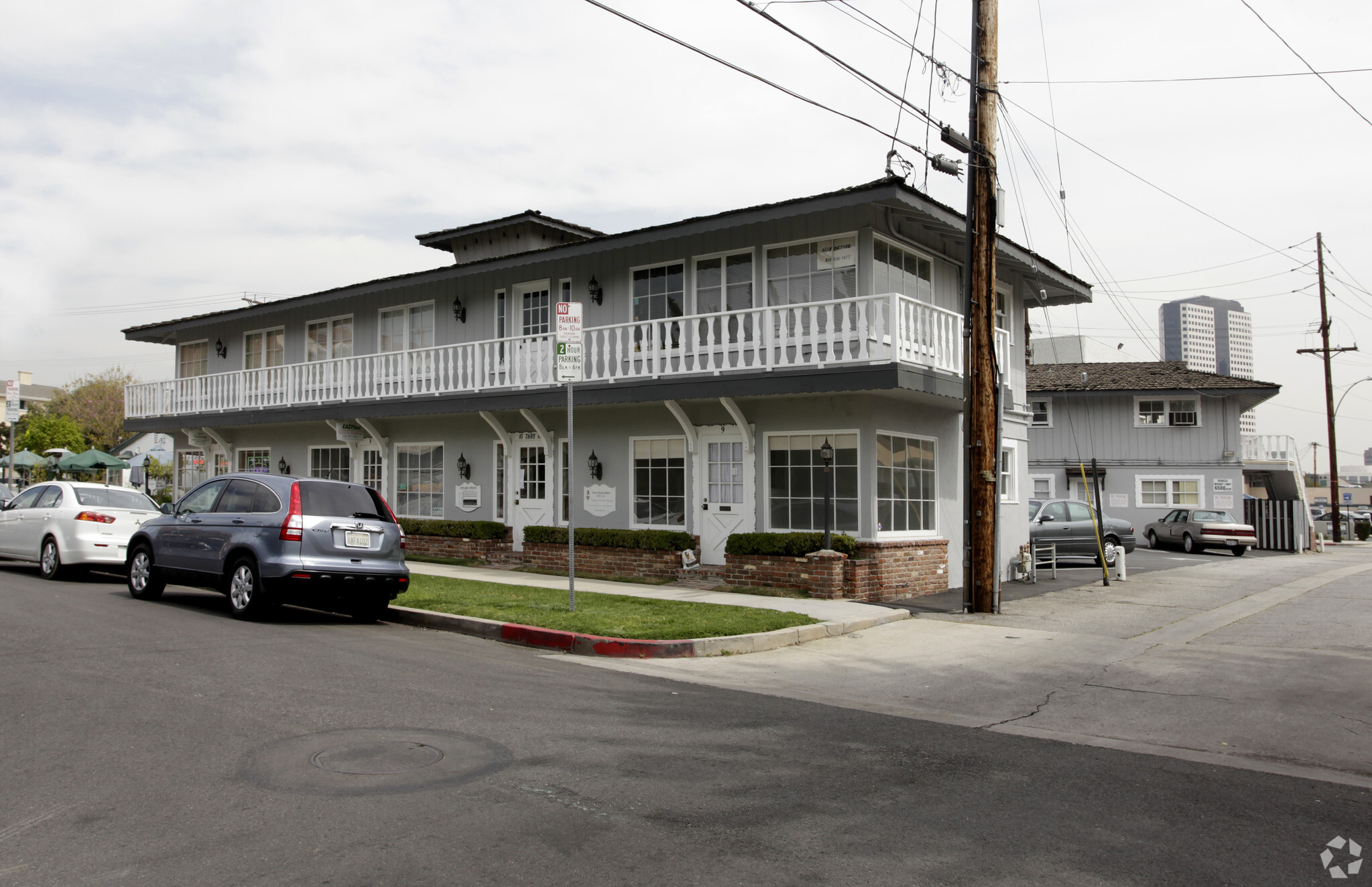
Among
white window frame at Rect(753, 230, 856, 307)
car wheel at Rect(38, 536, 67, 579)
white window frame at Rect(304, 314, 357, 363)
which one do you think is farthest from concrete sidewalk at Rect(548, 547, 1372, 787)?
white window frame at Rect(304, 314, 357, 363)

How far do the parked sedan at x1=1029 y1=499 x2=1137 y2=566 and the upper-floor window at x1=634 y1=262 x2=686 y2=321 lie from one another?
10378mm

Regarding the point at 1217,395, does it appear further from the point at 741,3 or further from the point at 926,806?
the point at 926,806

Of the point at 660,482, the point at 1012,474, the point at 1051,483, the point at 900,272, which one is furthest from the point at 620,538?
the point at 1051,483

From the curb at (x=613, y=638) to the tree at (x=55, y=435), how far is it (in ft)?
166

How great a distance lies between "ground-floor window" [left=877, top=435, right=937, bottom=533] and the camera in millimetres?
15719

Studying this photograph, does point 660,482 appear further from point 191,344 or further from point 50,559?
point 191,344

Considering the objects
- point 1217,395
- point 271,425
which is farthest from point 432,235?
point 1217,395

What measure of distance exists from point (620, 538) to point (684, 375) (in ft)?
10.3

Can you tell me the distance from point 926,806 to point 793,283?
40.3 ft

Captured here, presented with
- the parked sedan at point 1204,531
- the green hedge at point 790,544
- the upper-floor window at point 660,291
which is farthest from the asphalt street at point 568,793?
the parked sedan at point 1204,531

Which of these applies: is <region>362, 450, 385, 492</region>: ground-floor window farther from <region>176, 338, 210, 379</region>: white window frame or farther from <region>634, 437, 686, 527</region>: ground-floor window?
<region>634, 437, 686, 527</region>: ground-floor window

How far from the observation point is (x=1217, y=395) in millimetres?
33875

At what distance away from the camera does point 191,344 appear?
28.4 m

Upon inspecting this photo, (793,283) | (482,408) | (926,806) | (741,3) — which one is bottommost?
(926,806)
